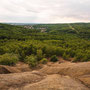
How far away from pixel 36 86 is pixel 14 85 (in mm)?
1912

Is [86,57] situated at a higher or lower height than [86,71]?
lower

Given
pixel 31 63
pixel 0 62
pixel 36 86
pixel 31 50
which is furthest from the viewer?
pixel 31 50

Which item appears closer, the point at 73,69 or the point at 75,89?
the point at 75,89

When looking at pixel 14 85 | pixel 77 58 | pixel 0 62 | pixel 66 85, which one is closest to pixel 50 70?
pixel 66 85

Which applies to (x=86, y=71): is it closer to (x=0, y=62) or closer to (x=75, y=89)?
(x=75, y=89)

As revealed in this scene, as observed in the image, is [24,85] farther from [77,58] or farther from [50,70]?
[77,58]

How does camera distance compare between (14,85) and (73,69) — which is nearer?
(14,85)

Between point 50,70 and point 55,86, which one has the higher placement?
point 55,86

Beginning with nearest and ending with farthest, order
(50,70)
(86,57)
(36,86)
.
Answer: (36,86) < (50,70) < (86,57)

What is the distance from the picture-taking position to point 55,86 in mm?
9594

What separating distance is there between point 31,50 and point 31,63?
12.5m

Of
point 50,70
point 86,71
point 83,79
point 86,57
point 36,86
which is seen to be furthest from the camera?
point 86,57

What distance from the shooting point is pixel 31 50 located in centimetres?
3481

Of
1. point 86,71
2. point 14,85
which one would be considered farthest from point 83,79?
point 14,85
